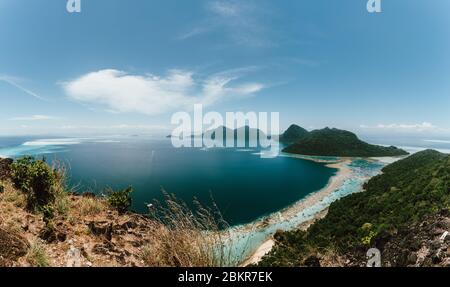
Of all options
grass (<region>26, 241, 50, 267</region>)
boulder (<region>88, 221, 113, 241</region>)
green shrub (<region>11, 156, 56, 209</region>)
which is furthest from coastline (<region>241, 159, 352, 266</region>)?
grass (<region>26, 241, 50, 267</region>)

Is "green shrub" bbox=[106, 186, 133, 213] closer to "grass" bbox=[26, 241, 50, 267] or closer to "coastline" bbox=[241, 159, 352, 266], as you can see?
"grass" bbox=[26, 241, 50, 267]

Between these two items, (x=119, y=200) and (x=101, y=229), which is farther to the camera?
(x=119, y=200)

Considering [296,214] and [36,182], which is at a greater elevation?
[36,182]

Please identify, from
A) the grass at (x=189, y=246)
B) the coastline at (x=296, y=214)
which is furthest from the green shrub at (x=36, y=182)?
the coastline at (x=296, y=214)

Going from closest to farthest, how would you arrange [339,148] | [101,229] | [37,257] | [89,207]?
[37,257] < [101,229] < [89,207] < [339,148]

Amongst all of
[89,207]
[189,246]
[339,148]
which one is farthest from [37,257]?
[339,148]

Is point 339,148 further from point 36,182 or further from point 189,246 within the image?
point 189,246
